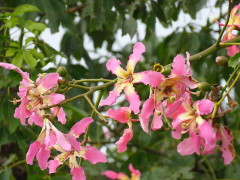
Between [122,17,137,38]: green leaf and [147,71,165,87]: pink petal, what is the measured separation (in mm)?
911

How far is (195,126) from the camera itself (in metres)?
1.33

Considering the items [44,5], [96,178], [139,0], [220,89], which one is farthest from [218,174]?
[220,89]

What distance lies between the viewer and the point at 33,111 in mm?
1338

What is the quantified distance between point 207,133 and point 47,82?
400mm

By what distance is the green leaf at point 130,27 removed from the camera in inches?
85.7

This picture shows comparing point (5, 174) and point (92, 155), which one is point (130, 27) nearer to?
point (5, 174)

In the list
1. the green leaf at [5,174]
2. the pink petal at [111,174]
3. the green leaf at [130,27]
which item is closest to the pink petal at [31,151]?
the green leaf at [5,174]

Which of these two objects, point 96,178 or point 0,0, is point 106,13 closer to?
point 0,0

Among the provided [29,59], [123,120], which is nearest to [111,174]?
[29,59]

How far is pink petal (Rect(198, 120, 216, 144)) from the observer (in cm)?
124

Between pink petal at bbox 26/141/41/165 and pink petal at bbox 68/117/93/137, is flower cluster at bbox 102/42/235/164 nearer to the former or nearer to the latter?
pink petal at bbox 68/117/93/137

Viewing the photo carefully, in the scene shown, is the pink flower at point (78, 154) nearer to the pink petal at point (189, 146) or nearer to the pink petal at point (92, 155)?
the pink petal at point (92, 155)

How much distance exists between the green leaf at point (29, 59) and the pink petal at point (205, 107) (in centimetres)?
71

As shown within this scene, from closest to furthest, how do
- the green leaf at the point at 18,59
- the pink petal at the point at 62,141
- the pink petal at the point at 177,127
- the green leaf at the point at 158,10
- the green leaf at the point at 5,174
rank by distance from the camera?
the pink petal at the point at 62,141
the pink petal at the point at 177,127
the green leaf at the point at 18,59
the green leaf at the point at 5,174
the green leaf at the point at 158,10
